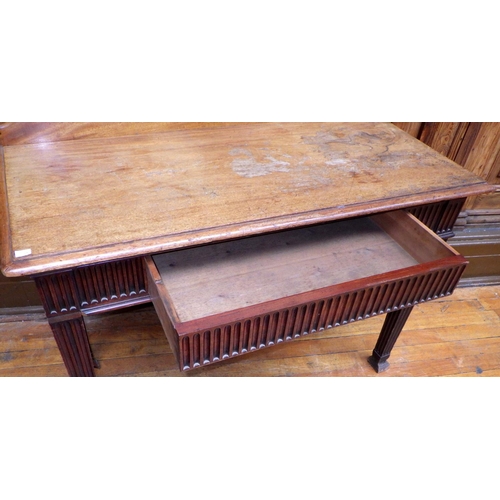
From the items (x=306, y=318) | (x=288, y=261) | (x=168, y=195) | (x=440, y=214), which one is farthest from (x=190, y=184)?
(x=440, y=214)

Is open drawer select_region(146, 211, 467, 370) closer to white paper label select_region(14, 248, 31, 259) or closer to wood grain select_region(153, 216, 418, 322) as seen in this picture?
wood grain select_region(153, 216, 418, 322)

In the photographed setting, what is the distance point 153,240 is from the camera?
2.81 ft

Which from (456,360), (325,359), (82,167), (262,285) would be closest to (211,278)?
(262,285)

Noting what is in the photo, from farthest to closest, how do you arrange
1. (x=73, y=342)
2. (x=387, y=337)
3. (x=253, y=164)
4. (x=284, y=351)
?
(x=284, y=351) < (x=387, y=337) < (x=253, y=164) < (x=73, y=342)

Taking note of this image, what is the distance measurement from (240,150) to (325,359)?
0.74 m

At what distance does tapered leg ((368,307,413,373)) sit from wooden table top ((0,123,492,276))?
0.35 m

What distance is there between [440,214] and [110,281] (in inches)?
35.6

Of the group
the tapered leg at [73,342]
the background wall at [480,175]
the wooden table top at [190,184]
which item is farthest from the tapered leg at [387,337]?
the tapered leg at [73,342]

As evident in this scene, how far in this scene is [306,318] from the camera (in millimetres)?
906

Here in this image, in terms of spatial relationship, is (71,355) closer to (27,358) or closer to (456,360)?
(27,358)

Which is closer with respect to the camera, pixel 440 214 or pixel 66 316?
pixel 66 316

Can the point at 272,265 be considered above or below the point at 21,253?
below

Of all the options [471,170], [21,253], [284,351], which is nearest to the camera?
[21,253]

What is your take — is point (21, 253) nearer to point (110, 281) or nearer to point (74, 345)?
point (110, 281)
